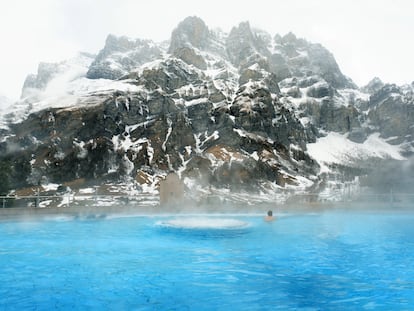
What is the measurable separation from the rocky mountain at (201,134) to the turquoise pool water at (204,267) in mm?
52521

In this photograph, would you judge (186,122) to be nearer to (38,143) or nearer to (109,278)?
(38,143)

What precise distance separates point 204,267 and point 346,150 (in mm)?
159890

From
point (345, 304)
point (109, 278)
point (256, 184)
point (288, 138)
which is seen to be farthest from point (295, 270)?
point (288, 138)

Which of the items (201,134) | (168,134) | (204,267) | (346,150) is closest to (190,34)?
(201,134)

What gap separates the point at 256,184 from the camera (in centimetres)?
10138

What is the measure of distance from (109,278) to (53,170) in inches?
3744

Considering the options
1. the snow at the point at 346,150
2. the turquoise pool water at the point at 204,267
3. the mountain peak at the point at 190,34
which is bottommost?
the turquoise pool water at the point at 204,267

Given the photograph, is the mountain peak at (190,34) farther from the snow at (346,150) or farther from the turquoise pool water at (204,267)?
the turquoise pool water at (204,267)

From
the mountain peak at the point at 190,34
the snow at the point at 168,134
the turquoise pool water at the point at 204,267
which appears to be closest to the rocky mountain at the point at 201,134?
the snow at the point at 168,134

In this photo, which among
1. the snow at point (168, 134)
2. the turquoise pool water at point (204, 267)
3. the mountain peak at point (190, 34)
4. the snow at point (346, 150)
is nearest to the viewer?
the turquoise pool water at point (204, 267)

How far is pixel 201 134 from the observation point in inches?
5037

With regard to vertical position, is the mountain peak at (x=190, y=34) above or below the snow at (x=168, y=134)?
above

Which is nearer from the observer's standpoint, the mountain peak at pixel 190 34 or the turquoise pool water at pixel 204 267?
the turquoise pool water at pixel 204 267

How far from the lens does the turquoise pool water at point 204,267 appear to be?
9000 millimetres
